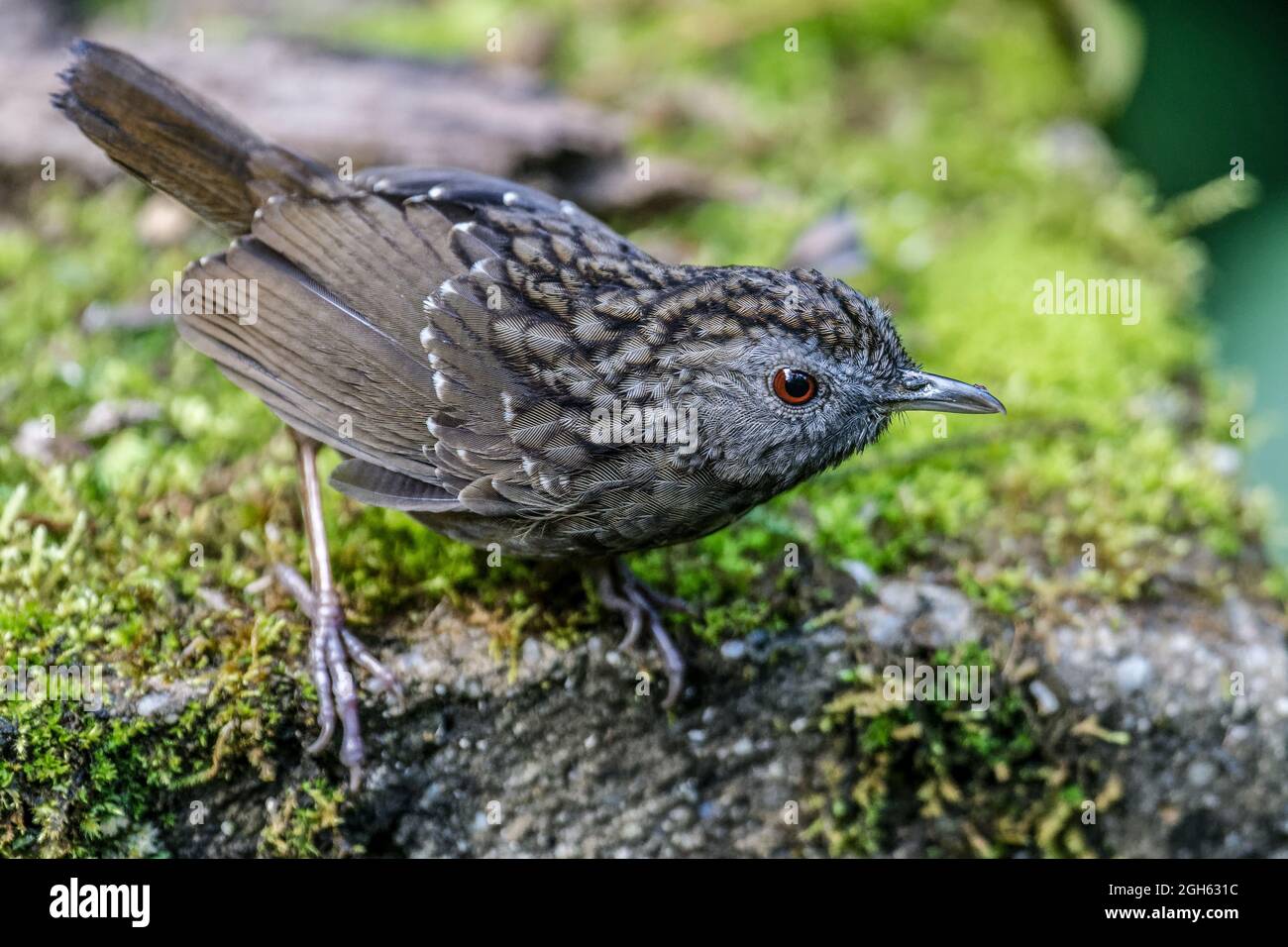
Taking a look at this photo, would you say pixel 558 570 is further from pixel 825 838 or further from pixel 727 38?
pixel 727 38

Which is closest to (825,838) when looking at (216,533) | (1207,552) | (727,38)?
(1207,552)

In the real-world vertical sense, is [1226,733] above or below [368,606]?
below

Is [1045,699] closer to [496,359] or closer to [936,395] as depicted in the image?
[936,395]

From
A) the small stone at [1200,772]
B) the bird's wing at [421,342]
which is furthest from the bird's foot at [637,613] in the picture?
the small stone at [1200,772]

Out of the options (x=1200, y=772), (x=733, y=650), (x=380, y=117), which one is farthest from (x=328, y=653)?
(x=380, y=117)

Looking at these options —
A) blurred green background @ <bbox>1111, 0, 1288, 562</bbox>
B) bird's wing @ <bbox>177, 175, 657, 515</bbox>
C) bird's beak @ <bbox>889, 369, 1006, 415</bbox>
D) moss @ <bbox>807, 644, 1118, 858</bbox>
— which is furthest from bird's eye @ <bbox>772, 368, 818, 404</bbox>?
blurred green background @ <bbox>1111, 0, 1288, 562</bbox>

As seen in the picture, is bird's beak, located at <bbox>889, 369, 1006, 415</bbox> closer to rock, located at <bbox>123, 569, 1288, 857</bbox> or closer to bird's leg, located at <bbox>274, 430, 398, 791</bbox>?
rock, located at <bbox>123, 569, 1288, 857</bbox>

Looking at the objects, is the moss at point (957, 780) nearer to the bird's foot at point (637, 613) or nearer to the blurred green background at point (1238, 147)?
the bird's foot at point (637, 613)
